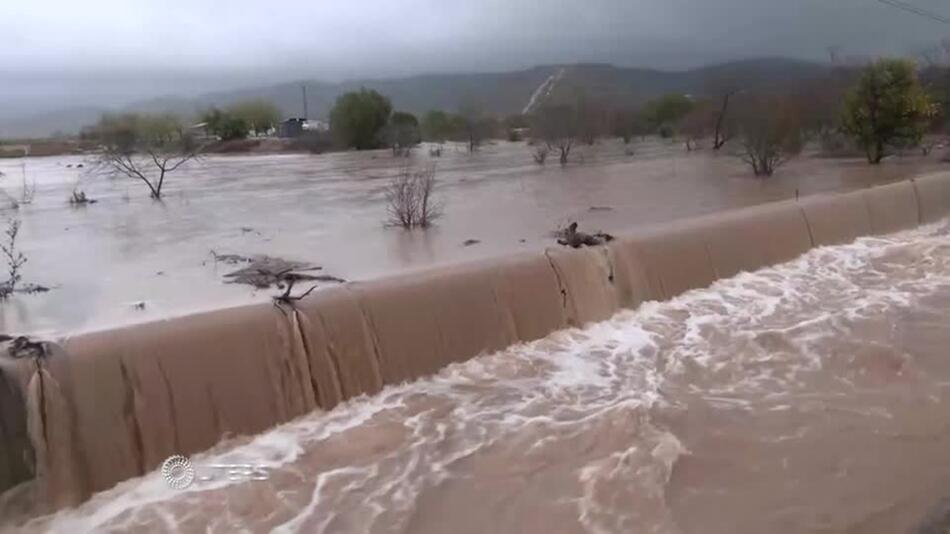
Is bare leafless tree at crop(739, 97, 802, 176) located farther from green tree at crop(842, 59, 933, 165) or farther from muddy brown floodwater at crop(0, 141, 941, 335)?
green tree at crop(842, 59, 933, 165)

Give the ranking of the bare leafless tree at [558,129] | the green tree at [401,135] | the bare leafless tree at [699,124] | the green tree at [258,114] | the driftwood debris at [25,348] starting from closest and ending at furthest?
the driftwood debris at [25,348]
the bare leafless tree at [558,129]
the green tree at [401,135]
the bare leafless tree at [699,124]
the green tree at [258,114]

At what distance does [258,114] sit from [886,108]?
49.6 metres

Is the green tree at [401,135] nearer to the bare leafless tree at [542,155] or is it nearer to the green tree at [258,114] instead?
the bare leafless tree at [542,155]

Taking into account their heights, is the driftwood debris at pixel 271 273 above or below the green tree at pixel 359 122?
below

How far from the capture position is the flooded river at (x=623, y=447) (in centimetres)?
485

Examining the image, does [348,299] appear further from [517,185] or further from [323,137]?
[323,137]

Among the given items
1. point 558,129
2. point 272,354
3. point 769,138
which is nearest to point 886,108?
point 769,138

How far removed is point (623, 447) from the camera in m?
5.72

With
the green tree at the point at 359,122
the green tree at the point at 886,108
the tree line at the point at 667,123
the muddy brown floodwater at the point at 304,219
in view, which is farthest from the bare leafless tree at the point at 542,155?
the green tree at the point at 359,122

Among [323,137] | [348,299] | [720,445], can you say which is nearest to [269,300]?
[348,299]

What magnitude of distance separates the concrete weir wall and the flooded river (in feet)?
0.57

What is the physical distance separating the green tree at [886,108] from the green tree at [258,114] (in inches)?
Result: 1716

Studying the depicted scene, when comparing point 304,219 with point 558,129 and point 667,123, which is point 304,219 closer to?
point 558,129

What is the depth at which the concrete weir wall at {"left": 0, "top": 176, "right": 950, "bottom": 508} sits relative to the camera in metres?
→ 5.06
